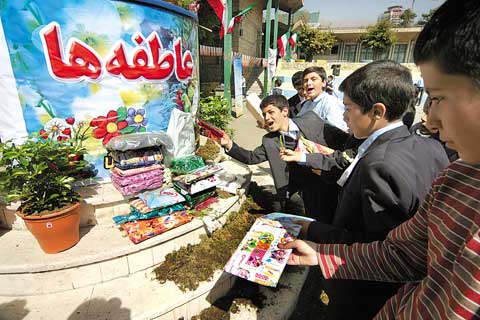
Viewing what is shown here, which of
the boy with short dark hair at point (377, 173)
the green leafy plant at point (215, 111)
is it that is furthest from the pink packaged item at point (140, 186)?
the green leafy plant at point (215, 111)

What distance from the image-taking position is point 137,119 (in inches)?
137

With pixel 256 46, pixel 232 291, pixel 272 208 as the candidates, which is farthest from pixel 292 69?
pixel 232 291

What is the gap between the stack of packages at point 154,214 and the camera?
2643 mm

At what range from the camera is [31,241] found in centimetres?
259

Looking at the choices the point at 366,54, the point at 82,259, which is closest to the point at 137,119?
the point at 82,259

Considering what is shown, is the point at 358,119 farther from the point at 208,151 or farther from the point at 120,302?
the point at 208,151

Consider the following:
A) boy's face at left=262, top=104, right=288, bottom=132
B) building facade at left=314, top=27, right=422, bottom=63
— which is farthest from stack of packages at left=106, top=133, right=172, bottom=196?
building facade at left=314, top=27, right=422, bottom=63

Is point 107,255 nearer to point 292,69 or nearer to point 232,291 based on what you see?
point 232,291

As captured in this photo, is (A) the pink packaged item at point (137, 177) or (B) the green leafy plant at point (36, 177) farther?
(A) the pink packaged item at point (137, 177)

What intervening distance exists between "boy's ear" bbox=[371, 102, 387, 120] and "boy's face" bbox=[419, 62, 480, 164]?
0.80 metres

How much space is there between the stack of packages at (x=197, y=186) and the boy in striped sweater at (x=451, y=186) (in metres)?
2.26

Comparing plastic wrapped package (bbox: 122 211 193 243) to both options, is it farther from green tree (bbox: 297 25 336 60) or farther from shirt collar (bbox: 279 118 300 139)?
green tree (bbox: 297 25 336 60)

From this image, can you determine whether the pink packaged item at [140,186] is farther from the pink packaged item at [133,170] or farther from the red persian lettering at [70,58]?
the red persian lettering at [70,58]

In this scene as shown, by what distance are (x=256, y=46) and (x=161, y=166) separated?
1999cm
